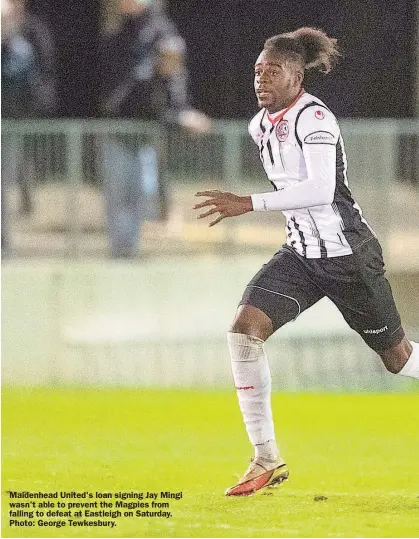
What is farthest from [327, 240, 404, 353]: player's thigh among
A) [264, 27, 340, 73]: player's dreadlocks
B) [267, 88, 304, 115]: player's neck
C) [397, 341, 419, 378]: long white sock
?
[264, 27, 340, 73]: player's dreadlocks

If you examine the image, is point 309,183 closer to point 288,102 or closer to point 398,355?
point 288,102

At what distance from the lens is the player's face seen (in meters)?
5.09

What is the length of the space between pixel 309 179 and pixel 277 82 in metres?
0.47

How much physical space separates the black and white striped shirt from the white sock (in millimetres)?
478

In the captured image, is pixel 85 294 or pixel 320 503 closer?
pixel 320 503

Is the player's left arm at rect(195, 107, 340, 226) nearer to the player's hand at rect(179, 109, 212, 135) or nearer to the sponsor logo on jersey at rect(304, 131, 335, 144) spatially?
the sponsor logo on jersey at rect(304, 131, 335, 144)

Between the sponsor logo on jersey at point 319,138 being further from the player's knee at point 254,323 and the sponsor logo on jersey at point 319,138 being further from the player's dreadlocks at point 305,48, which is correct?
the player's knee at point 254,323

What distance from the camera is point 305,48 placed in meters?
5.17

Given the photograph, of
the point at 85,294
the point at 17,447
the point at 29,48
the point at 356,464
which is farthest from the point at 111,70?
the point at 356,464

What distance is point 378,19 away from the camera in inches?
254

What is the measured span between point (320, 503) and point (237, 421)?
1.23 m

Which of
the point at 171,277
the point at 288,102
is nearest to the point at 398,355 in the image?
the point at 288,102

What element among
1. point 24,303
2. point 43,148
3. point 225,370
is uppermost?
point 43,148

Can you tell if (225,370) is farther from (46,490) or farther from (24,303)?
(46,490)
